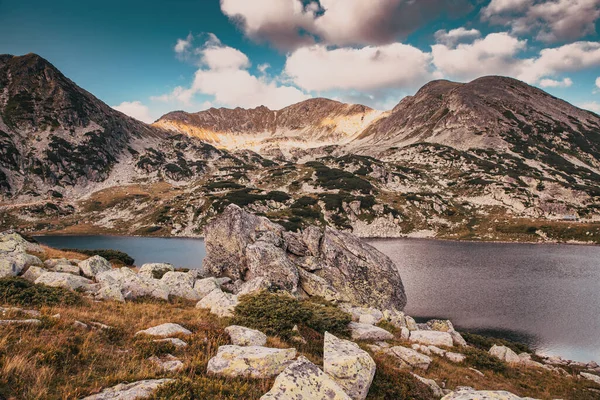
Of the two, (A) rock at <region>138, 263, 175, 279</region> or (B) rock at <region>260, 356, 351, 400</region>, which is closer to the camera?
(B) rock at <region>260, 356, 351, 400</region>

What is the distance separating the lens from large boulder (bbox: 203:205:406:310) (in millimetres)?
35625

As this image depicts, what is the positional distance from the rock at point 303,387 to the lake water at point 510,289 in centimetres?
4284

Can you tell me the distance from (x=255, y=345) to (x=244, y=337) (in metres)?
0.87

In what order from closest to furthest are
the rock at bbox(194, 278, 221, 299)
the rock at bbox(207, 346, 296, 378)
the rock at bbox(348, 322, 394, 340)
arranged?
the rock at bbox(207, 346, 296, 378) < the rock at bbox(348, 322, 394, 340) < the rock at bbox(194, 278, 221, 299)

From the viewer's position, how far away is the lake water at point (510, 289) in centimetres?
4006

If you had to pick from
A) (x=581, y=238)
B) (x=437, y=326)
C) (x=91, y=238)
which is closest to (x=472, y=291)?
(x=437, y=326)

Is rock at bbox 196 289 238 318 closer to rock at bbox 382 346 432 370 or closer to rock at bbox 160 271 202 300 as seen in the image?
rock at bbox 160 271 202 300

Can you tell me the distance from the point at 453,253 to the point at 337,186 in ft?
336

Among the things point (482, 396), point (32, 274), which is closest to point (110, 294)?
A: point (32, 274)

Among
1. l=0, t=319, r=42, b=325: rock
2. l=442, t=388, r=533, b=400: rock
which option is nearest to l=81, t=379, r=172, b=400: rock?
l=0, t=319, r=42, b=325: rock

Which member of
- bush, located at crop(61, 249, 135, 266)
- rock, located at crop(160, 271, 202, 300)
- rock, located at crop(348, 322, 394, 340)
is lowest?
bush, located at crop(61, 249, 135, 266)

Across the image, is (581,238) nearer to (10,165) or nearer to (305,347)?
(305,347)

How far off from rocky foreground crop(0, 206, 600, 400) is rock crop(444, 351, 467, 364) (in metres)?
0.07

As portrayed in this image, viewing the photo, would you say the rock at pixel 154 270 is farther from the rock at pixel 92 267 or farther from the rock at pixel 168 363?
the rock at pixel 168 363
